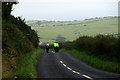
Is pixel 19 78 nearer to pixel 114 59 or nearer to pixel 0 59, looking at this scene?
pixel 0 59

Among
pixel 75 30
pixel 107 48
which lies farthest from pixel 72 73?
pixel 75 30

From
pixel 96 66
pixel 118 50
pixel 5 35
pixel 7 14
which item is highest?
pixel 7 14

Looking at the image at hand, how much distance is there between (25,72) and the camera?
11656 millimetres

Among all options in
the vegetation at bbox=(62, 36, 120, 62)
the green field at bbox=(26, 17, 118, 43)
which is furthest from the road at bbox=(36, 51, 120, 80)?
the green field at bbox=(26, 17, 118, 43)

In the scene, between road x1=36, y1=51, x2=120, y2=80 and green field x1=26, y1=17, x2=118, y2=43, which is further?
green field x1=26, y1=17, x2=118, y2=43

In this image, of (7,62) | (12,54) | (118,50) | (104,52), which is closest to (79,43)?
(104,52)

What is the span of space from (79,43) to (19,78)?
59.6ft

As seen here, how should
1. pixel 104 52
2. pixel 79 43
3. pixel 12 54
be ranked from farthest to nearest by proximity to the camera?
pixel 79 43, pixel 104 52, pixel 12 54

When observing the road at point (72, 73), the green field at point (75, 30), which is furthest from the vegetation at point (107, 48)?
the green field at point (75, 30)

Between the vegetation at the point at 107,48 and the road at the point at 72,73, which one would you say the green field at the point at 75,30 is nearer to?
the vegetation at the point at 107,48

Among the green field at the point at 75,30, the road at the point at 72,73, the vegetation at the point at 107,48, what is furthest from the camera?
the green field at the point at 75,30

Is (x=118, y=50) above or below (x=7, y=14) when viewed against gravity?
below

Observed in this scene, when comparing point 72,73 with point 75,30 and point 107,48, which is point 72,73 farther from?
point 75,30

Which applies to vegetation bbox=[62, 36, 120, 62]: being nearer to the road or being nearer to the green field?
the road
